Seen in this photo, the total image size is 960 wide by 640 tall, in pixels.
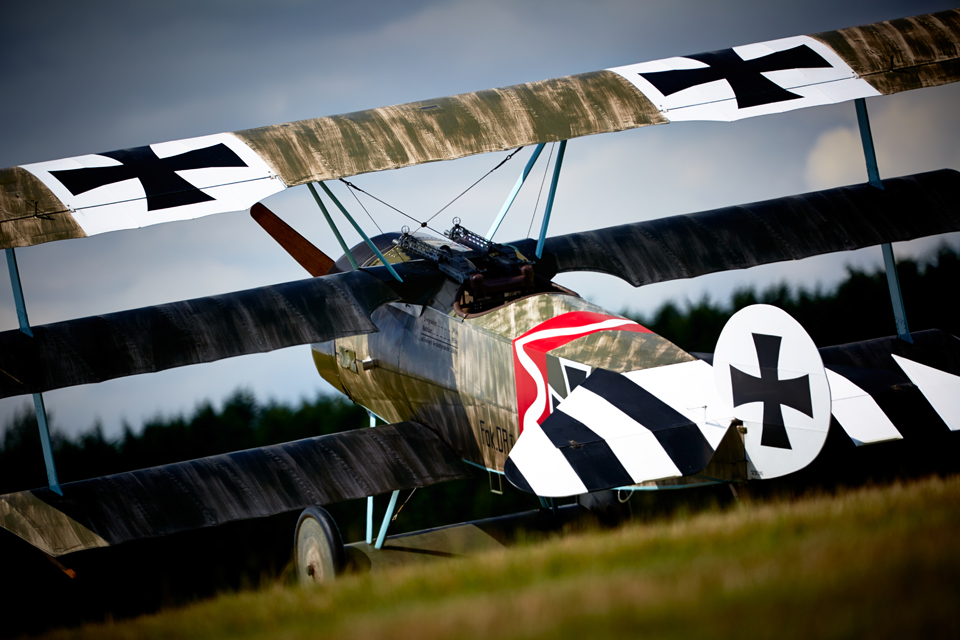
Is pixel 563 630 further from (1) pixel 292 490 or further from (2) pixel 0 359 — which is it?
(2) pixel 0 359

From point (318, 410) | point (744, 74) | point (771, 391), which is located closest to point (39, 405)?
point (771, 391)

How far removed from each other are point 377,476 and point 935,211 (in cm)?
652

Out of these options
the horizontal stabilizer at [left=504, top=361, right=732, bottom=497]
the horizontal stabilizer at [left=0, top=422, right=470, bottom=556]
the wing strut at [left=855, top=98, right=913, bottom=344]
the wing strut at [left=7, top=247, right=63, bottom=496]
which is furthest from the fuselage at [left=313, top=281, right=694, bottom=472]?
the wing strut at [left=855, top=98, right=913, bottom=344]

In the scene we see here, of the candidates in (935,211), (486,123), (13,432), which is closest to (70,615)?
(486,123)

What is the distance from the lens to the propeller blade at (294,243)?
10.7 meters

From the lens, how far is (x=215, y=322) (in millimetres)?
7613

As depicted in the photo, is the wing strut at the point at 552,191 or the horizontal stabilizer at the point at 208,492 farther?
the wing strut at the point at 552,191

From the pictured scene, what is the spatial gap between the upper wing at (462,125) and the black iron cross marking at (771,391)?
3.37 metres

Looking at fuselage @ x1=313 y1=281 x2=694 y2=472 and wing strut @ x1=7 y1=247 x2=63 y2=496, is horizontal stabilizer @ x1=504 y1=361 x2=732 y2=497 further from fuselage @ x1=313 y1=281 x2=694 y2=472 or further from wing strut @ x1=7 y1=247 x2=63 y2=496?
wing strut @ x1=7 y1=247 x2=63 y2=496

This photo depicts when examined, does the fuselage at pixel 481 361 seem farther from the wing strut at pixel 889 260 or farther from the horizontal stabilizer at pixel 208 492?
the wing strut at pixel 889 260

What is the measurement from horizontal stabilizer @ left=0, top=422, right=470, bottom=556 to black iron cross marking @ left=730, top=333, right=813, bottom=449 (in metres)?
3.36

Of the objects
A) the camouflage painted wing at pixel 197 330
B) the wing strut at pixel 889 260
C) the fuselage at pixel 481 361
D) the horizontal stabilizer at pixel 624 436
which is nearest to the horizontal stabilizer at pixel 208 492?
the fuselage at pixel 481 361

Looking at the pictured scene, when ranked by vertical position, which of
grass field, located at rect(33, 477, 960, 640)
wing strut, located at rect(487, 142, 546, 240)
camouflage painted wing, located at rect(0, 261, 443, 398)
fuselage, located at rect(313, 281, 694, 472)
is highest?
wing strut, located at rect(487, 142, 546, 240)

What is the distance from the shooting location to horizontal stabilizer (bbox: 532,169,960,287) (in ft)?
30.8
